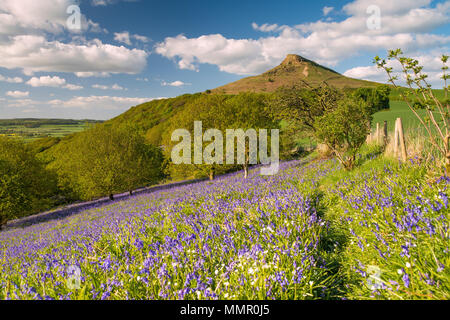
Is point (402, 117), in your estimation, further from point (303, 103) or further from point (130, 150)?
point (130, 150)

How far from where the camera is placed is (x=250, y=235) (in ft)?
13.0

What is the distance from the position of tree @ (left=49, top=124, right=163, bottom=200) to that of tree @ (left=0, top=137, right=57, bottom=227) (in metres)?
2.49

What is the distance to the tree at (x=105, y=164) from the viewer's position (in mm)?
23516

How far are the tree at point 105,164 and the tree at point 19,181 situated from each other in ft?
8.16

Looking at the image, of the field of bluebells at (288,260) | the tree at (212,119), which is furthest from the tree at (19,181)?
the field of bluebells at (288,260)

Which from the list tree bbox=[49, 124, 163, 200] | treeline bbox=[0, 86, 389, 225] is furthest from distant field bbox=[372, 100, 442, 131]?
tree bbox=[49, 124, 163, 200]

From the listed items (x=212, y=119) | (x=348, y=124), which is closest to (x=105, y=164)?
(x=212, y=119)

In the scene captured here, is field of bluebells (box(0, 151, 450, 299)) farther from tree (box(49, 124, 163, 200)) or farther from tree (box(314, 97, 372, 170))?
tree (box(49, 124, 163, 200))

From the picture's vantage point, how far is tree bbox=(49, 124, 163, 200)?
23516 mm

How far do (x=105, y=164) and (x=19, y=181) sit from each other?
24.1 feet

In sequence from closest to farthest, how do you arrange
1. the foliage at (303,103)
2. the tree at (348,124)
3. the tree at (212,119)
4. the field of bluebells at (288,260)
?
the field of bluebells at (288,260)
the tree at (348,124)
the foliage at (303,103)
the tree at (212,119)

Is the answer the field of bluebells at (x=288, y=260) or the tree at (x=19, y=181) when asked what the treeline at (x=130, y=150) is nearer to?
the tree at (x=19, y=181)

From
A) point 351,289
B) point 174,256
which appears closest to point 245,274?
point 174,256
